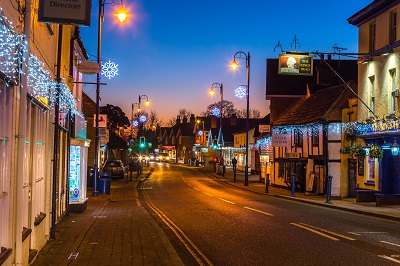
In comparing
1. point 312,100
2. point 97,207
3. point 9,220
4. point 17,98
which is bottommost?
point 97,207

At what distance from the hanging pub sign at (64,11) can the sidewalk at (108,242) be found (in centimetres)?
421

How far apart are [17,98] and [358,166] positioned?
22291mm

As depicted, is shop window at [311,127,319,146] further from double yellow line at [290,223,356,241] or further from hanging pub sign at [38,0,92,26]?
hanging pub sign at [38,0,92,26]

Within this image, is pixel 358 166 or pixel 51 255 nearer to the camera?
pixel 51 255

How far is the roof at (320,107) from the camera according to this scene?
1133 inches

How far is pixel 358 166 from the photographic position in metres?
26.5

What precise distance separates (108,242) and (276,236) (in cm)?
435

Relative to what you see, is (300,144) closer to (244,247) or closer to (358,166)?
(358,166)

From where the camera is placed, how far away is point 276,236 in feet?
43.0

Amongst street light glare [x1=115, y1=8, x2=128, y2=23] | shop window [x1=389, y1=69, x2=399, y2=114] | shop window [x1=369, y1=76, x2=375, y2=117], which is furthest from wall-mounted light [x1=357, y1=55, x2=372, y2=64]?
street light glare [x1=115, y1=8, x2=128, y2=23]

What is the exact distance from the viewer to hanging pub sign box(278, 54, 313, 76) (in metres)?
21.0

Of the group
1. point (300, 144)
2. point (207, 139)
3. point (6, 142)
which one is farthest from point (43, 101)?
point (207, 139)

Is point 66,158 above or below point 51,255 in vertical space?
above

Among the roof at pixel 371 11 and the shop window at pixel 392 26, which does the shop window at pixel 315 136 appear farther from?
the shop window at pixel 392 26
